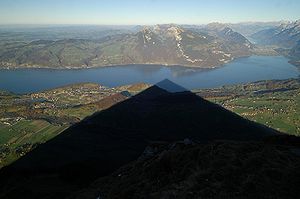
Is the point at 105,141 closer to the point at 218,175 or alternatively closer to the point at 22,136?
the point at 22,136

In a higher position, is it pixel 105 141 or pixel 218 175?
pixel 218 175

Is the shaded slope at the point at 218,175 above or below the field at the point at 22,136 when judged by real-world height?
above

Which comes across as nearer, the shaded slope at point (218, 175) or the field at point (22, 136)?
the shaded slope at point (218, 175)

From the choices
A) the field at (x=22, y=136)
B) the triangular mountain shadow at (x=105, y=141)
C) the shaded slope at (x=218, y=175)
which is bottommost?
the field at (x=22, y=136)

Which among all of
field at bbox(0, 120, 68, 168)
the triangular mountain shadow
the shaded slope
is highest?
the shaded slope

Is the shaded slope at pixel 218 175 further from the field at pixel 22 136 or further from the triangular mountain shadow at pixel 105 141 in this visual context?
the field at pixel 22 136

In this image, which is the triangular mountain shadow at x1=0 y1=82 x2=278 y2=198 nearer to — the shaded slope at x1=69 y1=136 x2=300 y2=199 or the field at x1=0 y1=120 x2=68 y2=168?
the field at x1=0 y1=120 x2=68 y2=168

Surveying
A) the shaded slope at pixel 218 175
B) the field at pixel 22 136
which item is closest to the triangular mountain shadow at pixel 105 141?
the field at pixel 22 136

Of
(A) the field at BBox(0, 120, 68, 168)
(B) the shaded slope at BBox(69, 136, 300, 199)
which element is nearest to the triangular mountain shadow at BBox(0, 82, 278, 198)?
(A) the field at BBox(0, 120, 68, 168)

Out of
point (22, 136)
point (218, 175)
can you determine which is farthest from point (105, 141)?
point (218, 175)
